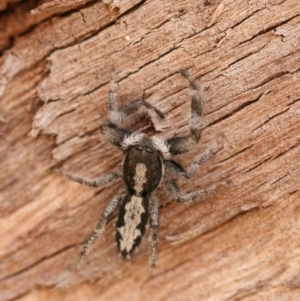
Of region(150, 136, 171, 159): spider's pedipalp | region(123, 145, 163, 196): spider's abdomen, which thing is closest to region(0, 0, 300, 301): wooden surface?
region(150, 136, 171, 159): spider's pedipalp

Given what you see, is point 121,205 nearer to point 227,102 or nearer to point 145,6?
point 227,102

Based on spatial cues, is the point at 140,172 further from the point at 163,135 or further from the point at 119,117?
the point at 119,117

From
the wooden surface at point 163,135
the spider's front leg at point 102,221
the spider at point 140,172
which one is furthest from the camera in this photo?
the spider's front leg at point 102,221

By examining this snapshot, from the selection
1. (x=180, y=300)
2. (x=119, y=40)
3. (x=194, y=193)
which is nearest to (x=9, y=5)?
(x=119, y=40)

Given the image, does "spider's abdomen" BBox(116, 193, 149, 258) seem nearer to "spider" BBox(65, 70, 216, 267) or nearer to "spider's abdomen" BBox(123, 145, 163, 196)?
"spider" BBox(65, 70, 216, 267)

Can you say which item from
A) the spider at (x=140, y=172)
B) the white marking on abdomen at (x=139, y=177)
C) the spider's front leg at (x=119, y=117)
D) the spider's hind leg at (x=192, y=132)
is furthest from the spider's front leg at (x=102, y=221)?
the spider's hind leg at (x=192, y=132)

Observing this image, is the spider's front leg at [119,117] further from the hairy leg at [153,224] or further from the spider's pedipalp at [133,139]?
the hairy leg at [153,224]

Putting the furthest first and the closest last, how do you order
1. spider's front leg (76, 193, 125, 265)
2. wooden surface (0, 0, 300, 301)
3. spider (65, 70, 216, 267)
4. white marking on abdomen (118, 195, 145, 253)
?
spider's front leg (76, 193, 125, 265), white marking on abdomen (118, 195, 145, 253), spider (65, 70, 216, 267), wooden surface (0, 0, 300, 301)

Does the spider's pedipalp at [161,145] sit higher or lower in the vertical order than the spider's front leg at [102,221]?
higher
